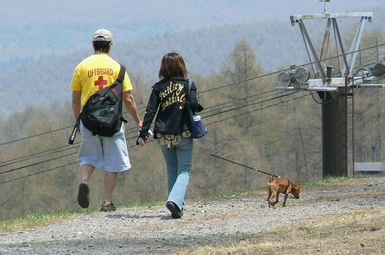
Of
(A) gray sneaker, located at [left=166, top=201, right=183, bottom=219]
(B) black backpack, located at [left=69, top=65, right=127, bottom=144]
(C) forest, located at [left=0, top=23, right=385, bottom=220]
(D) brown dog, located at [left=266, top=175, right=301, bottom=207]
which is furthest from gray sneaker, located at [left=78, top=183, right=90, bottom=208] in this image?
(C) forest, located at [left=0, top=23, right=385, bottom=220]

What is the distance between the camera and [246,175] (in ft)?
290

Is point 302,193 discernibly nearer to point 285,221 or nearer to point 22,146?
point 285,221

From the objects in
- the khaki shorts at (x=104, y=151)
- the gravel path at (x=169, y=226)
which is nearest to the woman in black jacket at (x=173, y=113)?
the gravel path at (x=169, y=226)

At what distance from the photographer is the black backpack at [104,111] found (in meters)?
14.0

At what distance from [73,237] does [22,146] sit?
292 ft

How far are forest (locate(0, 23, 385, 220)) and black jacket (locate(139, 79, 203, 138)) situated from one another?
207ft

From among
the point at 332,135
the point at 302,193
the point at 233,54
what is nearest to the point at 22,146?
the point at 233,54

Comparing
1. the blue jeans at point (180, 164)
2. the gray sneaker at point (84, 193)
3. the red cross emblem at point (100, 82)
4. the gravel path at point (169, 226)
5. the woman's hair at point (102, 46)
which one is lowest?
the gravel path at point (169, 226)

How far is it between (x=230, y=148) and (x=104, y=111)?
75877mm

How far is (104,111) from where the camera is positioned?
46.0 ft

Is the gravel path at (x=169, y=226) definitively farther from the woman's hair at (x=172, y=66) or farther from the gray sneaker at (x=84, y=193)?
the woman's hair at (x=172, y=66)

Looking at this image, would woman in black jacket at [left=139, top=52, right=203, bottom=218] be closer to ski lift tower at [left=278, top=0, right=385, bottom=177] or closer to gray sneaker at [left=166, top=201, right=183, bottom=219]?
gray sneaker at [left=166, top=201, right=183, bottom=219]

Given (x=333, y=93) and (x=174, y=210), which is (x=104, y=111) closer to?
(x=174, y=210)

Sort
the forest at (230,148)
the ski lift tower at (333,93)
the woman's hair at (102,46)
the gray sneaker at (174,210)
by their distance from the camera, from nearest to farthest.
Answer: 1. the gray sneaker at (174,210)
2. the woman's hair at (102,46)
3. the ski lift tower at (333,93)
4. the forest at (230,148)
